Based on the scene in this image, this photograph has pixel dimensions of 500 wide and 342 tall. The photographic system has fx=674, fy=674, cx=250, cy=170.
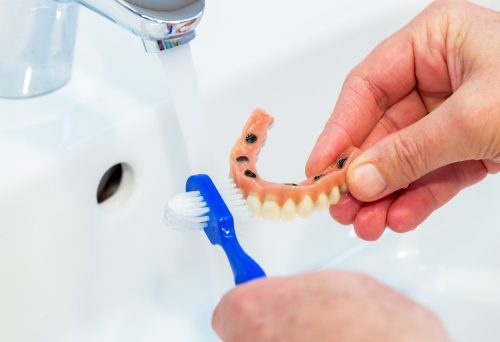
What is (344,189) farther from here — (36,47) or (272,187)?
(36,47)

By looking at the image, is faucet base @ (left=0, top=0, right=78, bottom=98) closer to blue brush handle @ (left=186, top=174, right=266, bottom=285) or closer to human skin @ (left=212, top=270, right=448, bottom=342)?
blue brush handle @ (left=186, top=174, right=266, bottom=285)

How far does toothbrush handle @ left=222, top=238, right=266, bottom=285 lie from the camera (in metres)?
0.44

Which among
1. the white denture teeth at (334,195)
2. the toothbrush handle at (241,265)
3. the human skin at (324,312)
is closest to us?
the human skin at (324,312)

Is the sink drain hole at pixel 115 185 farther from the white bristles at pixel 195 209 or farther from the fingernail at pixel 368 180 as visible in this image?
the fingernail at pixel 368 180

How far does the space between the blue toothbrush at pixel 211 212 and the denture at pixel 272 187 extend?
0.01 m

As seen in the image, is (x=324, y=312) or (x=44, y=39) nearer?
(x=324, y=312)

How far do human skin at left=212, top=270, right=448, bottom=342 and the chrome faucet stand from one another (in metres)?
0.19

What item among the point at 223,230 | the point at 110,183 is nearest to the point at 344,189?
the point at 223,230

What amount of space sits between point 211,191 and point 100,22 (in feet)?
0.93

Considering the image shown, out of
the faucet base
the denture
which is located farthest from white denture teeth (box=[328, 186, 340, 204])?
the faucet base

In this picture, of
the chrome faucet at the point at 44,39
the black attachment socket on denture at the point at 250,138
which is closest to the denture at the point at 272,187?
the black attachment socket on denture at the point at 250,138

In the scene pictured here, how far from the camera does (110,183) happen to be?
2.07ft

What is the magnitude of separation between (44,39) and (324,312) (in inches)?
14.7

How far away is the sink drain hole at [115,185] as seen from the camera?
24.6 inches
